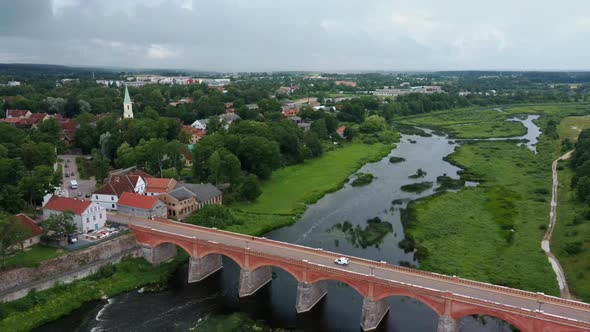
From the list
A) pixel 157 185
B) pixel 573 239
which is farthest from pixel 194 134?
pixel 573 239

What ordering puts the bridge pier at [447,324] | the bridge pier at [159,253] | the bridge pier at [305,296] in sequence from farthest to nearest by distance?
the bridge pier at [159,253] < the bridge pier at [305,296] < the bridge pier at [447,324]

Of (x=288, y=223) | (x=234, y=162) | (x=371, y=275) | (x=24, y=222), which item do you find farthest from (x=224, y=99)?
(x=371, y=275)

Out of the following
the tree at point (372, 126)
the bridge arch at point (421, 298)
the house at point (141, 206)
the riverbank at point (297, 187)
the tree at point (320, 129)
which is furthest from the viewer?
the tree at point (372, 126)

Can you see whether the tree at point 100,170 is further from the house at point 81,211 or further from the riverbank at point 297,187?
the riverbank at point 297,187

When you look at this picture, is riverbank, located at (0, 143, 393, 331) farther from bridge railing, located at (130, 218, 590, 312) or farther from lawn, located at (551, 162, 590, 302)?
lawn, located at (551, 162, 590, 302)

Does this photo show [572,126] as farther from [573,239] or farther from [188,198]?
[188,198]

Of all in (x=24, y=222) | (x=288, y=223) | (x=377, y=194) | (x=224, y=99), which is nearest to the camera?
(x=24, y=222)

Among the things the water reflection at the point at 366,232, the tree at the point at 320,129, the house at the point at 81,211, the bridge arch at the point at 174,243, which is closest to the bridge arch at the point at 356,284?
the water reflection at the point at 366,232

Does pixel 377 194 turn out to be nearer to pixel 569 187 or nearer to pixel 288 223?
pixel 288 223
